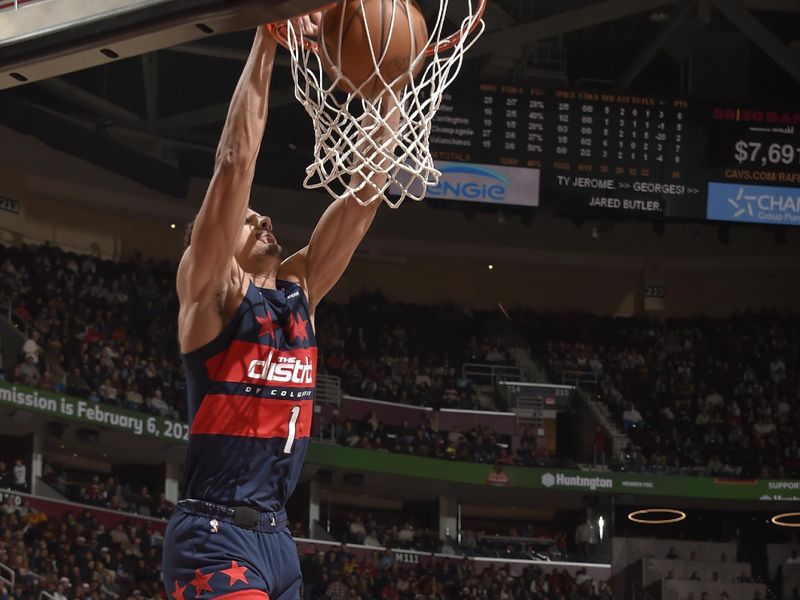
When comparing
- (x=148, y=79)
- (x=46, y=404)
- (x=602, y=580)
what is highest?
(x=148, y=79)

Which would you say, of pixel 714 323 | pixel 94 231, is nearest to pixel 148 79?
pixel 94 231

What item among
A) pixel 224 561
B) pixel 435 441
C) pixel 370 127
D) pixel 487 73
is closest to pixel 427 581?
pixel 435 441

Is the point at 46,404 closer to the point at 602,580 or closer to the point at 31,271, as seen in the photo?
the point at 31,271

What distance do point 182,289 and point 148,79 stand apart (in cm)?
2123

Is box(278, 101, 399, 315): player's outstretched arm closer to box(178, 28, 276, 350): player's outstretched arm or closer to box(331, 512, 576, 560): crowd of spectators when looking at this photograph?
box(178, 28, 276, 350): player's outstretched arm

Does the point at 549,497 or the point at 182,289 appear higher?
the point at 182,289

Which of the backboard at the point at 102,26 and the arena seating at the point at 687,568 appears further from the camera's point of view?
the arena seating at the point at 687,568

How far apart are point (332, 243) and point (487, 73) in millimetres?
22755

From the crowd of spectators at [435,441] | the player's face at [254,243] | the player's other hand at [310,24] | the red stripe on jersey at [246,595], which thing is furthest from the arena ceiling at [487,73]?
the red stripe on jersey at [246,595]

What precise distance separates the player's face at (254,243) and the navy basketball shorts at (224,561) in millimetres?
966

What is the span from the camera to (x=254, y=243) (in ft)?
15.9

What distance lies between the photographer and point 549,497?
2694 cm

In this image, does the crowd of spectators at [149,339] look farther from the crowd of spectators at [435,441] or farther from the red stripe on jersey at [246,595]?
the red stripe on jersey at [246,595]

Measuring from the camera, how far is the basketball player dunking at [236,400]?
4.31 metres
